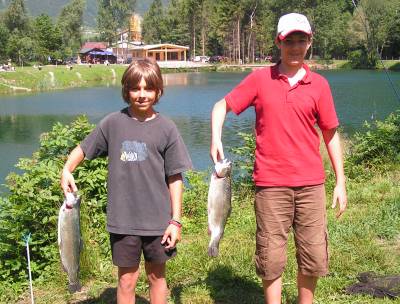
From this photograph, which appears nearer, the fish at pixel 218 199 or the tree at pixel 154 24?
the fish at pixel 218 199

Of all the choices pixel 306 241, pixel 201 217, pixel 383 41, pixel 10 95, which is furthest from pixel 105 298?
pixel 383 41

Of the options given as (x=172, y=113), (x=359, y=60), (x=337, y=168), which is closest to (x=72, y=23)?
(x=359, y=60)

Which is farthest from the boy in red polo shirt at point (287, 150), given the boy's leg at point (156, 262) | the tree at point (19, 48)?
the tree at point (19, 48)

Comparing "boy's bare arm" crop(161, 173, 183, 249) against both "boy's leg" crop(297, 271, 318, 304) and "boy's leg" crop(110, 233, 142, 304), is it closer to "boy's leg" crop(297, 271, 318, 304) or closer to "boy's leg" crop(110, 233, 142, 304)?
"boy's leg" crop(110, 233, 142, 304)

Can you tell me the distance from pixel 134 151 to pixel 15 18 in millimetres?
70813

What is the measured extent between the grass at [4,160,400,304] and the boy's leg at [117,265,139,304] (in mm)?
780

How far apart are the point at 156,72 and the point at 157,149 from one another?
0.46 metres

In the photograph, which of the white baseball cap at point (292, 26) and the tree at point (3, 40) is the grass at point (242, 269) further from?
the tree at point (3, 40)

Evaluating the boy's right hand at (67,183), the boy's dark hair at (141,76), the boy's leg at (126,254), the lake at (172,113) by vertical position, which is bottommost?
the lake at (172,113)

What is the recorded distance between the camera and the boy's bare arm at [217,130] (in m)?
3.20

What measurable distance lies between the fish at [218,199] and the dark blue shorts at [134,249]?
0.33 metres

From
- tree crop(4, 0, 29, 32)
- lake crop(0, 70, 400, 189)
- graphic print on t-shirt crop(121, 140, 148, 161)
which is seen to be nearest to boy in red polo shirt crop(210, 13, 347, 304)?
graphic print on t-shirt crop(121, 140, 148, 161)

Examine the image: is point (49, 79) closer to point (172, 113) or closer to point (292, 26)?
point (172, 113)

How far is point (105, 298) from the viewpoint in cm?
418
